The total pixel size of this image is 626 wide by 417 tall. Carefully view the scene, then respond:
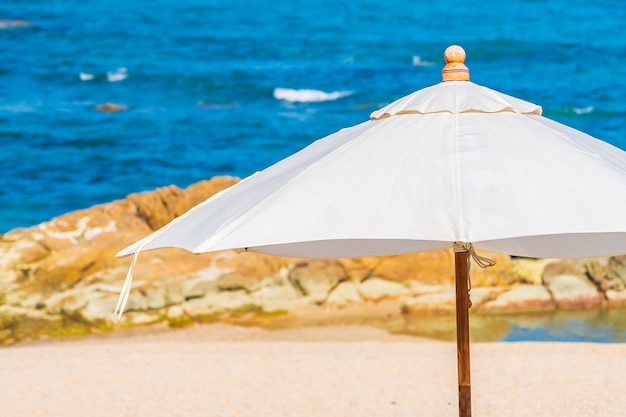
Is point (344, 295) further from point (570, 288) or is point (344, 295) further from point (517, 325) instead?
point (570, 288)

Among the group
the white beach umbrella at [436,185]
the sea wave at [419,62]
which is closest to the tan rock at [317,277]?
the white beach umbrella at [436,185]

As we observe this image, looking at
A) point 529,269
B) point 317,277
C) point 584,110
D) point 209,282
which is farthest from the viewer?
point 584,110

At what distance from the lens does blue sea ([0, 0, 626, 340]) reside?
25.3 m

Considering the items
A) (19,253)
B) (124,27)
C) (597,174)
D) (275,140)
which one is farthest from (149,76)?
(597,174)

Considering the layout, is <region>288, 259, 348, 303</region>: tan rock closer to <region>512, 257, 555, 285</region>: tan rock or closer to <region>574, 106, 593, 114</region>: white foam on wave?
<region>512, 257, 555, 285</region>: tan rock

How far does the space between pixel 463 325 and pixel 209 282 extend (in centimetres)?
822

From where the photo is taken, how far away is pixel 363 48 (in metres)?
32.9

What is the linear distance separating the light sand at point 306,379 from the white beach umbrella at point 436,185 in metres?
3.83

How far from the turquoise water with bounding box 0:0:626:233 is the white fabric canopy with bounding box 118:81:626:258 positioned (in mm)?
18162

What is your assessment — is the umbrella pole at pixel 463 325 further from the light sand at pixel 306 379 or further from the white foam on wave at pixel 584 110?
the white foam on wave at pixel 584 110

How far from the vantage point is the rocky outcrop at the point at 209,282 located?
12.9 m

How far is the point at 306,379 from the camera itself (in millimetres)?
9250

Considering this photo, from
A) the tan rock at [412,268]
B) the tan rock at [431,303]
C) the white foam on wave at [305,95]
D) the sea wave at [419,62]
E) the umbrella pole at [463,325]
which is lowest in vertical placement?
the umbrella pole at [463,325]

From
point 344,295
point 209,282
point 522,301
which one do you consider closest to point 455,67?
point 209,282
